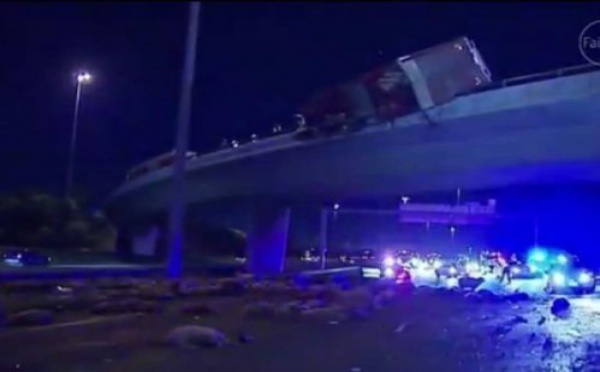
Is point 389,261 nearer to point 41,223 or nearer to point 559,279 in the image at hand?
point 559,279

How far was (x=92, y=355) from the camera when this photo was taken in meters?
12.7

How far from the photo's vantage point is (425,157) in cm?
3625

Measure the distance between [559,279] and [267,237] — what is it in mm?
16093

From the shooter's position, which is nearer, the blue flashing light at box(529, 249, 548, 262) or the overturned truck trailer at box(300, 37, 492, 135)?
the overturned truck trailer at box(300, 37, 492, 135)

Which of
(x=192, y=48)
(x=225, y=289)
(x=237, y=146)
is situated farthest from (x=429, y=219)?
(x=225, y=289)

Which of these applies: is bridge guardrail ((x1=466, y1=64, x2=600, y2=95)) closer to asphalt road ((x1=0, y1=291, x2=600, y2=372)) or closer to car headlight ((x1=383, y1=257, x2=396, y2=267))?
asphalt road ((x1=0, y1=291, x2=600, y2=372))

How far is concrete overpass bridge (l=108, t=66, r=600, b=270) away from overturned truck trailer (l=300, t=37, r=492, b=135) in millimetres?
529

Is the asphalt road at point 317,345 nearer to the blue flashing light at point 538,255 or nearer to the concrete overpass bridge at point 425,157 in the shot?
the concrete overpass bridge at point 425,157

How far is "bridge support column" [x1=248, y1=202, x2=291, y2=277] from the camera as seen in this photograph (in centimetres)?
5094

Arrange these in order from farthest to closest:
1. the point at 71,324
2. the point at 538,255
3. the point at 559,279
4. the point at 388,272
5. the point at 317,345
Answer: the point at 538,255
the point at 388,272
the point at 559,279
the point at 71,324
the point at 317,345

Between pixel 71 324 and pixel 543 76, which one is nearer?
pixel 71 324

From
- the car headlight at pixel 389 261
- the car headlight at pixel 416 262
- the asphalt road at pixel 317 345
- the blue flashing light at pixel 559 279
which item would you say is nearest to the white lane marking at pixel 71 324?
the asphalt road at pixel 317 345

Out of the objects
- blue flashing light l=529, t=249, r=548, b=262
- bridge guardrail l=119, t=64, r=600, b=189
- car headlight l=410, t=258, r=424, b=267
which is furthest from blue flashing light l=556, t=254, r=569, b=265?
bridge guardrail l=119, t=64, r=600, b=189

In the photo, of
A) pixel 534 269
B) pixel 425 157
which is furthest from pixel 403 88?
pixel 534 269
